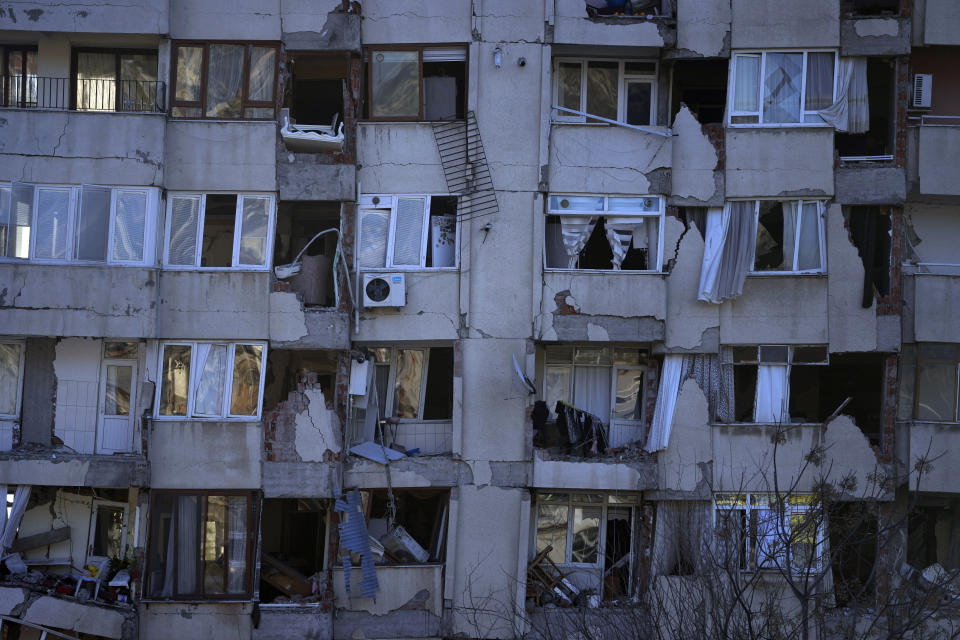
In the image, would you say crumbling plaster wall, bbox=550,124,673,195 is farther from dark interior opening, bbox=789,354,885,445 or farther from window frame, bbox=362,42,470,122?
dark interior opening, bbox=789,354,885,445

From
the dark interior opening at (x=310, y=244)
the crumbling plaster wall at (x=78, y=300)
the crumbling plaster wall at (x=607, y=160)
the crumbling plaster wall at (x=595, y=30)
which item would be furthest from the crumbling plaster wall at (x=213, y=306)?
the crumbling plaster wall at (x=595, y=30)

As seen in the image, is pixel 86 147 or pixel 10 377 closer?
pixel 86 147

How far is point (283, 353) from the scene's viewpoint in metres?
21.4

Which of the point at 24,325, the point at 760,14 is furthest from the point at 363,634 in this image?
the point at 760,14

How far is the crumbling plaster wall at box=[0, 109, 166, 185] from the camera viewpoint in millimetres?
20156

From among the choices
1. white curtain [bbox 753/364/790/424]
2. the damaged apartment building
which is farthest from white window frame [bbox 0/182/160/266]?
white curtain [bbox 753/364/790/424]

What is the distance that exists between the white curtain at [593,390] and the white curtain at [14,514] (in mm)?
10494

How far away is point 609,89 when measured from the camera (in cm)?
2161

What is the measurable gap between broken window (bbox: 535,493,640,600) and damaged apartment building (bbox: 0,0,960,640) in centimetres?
9

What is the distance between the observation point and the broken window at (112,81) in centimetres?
2134

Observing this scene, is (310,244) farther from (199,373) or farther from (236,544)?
(236,544)

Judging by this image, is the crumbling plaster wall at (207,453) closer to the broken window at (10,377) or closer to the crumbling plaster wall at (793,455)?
the broken window at (10,377)

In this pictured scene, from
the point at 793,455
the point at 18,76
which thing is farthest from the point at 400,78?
the point at 793,455

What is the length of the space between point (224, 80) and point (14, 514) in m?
8.97
